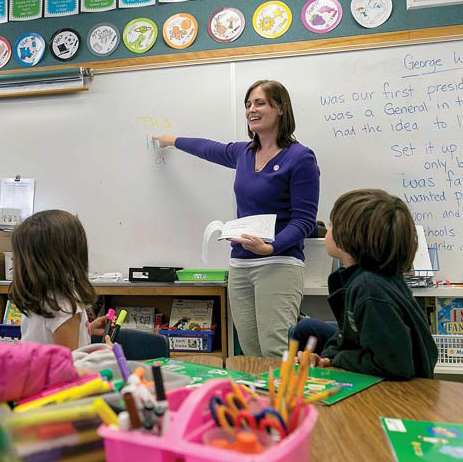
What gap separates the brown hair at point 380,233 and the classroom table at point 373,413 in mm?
251

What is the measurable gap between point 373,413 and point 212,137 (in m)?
2.11

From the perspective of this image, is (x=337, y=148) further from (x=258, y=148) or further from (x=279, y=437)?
(x=279, y=437)

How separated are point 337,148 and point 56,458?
2.28 meters

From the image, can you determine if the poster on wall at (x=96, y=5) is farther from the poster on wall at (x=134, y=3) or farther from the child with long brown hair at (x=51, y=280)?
the child with long brown hair at (x=51, y=280)

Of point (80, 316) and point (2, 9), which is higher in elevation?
point (2, 9)

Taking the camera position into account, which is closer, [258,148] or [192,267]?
[258,148]

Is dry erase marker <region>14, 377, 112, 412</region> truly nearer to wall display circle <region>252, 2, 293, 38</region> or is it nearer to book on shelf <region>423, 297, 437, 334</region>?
book on shelf <region>423, 297, 437, 334</region>

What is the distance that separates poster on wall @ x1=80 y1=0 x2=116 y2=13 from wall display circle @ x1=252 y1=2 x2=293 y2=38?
0.89m

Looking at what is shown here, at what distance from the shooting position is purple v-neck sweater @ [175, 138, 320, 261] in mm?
1786

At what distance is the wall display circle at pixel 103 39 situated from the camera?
279cm

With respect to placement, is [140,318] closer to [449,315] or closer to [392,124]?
[449,315]

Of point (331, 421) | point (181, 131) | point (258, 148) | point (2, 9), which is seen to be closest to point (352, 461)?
point (331, 421)

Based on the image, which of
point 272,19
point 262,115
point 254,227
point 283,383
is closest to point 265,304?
point 254,227

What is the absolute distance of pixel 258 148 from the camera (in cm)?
198
